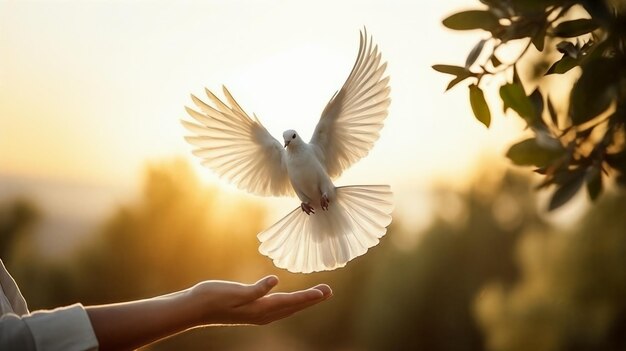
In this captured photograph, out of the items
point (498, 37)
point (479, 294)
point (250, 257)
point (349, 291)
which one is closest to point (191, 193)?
point (250, 257)

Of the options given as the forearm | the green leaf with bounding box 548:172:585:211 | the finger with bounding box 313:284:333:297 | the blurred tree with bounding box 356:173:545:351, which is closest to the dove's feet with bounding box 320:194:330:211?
the finger with bounding box 313:284:333:297

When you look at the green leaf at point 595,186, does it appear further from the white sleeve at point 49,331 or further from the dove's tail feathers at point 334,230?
the dove's tail feathers at point 334,230

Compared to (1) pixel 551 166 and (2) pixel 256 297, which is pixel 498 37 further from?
(2) pixel 256 297

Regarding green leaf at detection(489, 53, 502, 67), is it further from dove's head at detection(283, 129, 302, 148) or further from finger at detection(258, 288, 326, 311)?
dove's head at detection(283, 129, 302, 148)

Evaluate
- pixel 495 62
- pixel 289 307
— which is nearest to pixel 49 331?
pixel 289 307

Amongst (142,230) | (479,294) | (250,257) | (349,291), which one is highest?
(142,230)

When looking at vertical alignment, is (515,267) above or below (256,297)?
below

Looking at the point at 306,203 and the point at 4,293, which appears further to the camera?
the point at 306,203

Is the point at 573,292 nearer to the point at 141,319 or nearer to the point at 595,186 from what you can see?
the point at 141,319
